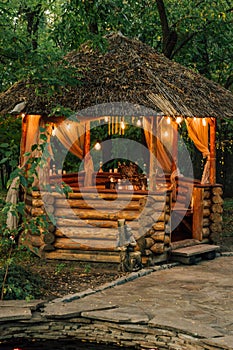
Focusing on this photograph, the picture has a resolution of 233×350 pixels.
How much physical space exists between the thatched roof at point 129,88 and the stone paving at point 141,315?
3.49 metres

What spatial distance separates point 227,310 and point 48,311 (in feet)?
7.99

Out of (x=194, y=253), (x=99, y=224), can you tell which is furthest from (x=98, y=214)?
(x=194, y=253)

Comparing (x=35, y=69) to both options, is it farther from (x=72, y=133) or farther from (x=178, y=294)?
(x=72, y=133)

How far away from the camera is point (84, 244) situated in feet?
36.2

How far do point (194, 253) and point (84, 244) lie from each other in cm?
213

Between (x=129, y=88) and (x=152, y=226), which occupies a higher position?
(x=129, y=88)

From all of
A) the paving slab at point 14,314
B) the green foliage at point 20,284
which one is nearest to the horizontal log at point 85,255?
the green foliage at point 20,284

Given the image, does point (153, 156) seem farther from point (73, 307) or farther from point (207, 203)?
point (73, 307)

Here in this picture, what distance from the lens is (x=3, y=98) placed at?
39.1 ft

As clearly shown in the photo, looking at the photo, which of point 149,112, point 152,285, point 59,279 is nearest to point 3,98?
point 149,112

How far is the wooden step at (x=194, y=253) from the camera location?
1117cm

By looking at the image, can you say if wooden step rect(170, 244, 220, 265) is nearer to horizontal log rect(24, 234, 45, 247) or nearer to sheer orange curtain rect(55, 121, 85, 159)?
horizontal log rect(24, 234, 45, 247)

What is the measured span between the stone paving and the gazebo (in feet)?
5.59

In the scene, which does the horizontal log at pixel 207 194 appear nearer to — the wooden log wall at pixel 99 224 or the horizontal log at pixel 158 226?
the wooden log wall at pixel 99 224
